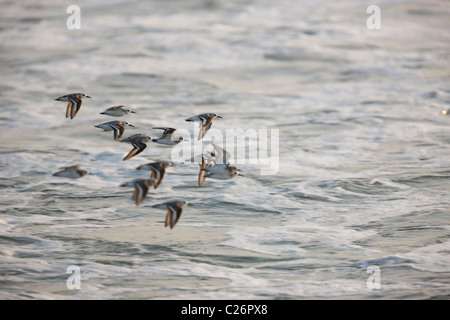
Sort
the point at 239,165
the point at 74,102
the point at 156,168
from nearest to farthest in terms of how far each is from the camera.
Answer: the point at 156,168 < the point at 74,102 < the point at 239,165

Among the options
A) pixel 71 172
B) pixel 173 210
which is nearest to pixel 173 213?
pixel 173 210

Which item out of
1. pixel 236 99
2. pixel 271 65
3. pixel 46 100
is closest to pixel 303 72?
pixel 271 65

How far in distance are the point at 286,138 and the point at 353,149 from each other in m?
1.36

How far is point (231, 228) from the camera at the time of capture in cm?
870

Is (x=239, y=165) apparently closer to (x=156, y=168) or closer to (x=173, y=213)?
(x=156, y=168)

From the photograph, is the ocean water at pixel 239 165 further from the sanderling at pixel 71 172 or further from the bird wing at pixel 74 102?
the bird wing at pixel 74 102

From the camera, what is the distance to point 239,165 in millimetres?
11289

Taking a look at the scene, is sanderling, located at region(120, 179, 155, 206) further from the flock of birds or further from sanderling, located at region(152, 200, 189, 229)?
sanderling, located at region(152, 200, 189, 229)

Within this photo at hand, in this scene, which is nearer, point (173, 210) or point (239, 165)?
point (173, 210)

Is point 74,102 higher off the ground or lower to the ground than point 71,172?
higher

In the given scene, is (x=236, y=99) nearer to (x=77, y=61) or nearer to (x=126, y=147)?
(x=126, y=147)

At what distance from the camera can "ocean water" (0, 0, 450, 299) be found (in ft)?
24.2

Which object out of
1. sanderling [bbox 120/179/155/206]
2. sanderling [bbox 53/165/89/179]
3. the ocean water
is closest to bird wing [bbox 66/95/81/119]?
sanderling [bbox 53/165/89/179]

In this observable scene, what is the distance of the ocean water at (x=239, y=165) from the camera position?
7387 millimetres
